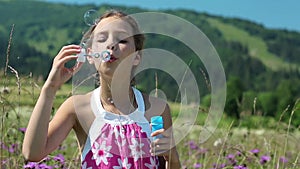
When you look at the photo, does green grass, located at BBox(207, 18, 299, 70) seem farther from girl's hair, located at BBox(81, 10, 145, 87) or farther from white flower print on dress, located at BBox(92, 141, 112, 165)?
white flower print on dress, located at BBox(92, 141, 112, 165)

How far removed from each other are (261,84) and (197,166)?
408 ft

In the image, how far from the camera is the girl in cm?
196

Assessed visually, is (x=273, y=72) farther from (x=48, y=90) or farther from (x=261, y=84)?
(x=48, y=90)

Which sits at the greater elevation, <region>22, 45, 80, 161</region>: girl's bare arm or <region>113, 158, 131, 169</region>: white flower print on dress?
<region>22, 45, 80, 161</region>: girl's bare arm

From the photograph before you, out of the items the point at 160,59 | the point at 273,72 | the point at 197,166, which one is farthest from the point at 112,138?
the point at 273,72

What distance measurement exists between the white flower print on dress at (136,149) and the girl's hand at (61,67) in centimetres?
38

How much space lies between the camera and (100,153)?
6.73ft

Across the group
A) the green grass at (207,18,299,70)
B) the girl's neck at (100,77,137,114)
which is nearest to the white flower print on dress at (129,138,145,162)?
the girl's neck at (100,77,137,114)

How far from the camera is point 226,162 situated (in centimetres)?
383

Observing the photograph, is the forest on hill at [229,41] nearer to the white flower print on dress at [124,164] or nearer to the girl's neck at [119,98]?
the girl's neck at [119,98]

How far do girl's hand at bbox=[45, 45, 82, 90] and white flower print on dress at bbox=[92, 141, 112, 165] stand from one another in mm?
331

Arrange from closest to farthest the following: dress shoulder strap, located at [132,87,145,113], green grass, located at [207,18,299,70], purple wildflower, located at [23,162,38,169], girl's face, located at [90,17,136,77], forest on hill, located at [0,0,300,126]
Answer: girl's face, located at [90,17,136,77], dress shoulder strap, located at [132,87,145,113], purple wildflower, located at [23,162,38,169], forest on hill, located at [0,0,300,126], green grass, located at [207,18,299,70]

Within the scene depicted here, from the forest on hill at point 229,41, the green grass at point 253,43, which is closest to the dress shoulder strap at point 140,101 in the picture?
the forest on hill at point 229,41

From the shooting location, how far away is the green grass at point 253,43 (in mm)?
145875
